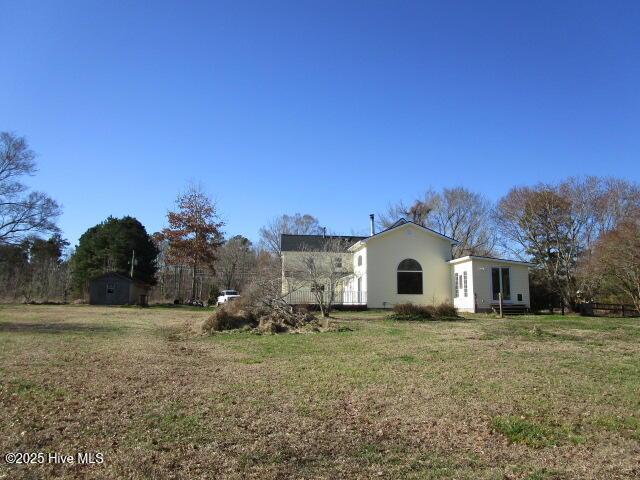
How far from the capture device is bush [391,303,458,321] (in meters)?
19.8

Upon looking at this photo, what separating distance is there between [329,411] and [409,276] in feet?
79.3

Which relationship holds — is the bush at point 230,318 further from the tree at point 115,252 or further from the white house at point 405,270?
the tree at point 115,252

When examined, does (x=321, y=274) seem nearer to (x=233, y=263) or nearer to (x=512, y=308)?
(x=512, y=308)

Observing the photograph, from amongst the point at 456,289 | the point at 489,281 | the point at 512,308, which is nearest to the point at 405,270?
the point at 456,289

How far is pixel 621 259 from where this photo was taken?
930 inches

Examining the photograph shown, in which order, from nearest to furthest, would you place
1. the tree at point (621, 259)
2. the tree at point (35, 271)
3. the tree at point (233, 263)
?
the tree at point (621, 259), the tree at point (35, 271), the tree at point (233, 263)

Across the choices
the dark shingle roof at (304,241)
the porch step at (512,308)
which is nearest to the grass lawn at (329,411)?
the porch step at (512,308)

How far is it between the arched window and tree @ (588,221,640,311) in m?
9.32

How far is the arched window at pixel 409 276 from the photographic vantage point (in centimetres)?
2956

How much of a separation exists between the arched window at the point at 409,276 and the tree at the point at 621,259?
9.32 meters

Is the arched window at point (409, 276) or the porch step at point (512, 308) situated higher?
the arched window at point (409, 276)

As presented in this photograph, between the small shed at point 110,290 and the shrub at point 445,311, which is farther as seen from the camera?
the small shed at point 110,290

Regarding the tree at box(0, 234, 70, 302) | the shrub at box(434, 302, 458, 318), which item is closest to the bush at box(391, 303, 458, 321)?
the shrub at box(434, 302, 458, 318)

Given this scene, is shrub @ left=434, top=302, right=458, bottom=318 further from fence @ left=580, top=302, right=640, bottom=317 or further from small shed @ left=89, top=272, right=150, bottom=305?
small shed @ left=89, top=272, right=150, bottom=305
